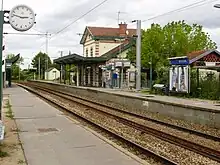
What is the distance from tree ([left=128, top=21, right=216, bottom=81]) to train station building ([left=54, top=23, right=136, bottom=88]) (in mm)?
2667

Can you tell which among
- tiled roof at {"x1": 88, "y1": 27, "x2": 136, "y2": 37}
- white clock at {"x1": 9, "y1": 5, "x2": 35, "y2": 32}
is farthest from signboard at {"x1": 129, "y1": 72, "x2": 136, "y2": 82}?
white clock at {"x1": 9, "y1": 5, "x2": 35, "y2": 32}

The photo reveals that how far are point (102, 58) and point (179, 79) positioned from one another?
86.3ft

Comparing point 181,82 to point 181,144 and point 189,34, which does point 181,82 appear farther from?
point 189,34

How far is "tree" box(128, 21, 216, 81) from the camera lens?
170ft

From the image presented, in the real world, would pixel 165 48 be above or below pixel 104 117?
above

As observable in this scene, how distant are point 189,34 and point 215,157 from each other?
4625 cm

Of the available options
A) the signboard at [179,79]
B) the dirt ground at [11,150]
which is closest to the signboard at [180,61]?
the signboard at [179,79]

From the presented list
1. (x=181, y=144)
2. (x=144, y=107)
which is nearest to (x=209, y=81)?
(x=144, y=107)

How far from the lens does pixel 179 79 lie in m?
27.0

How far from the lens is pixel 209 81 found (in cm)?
2580

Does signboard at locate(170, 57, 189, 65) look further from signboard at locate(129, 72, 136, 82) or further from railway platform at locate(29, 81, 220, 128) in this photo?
signboard at locate(129, 72, 136, 82)

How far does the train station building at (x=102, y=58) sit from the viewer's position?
161 ft

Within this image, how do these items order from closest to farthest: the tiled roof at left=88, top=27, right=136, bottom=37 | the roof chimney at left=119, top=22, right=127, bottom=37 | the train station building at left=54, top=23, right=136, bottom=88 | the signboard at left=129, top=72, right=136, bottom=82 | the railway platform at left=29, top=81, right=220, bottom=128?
1. the railway platform at left=29, top=81, right=220, bottom=128
2. the signboard at left=129, top=72, right=136, bottom=82
3. the train station building at left=54, top=23, right=136, bottom=88
4. the roof chimney at left=119, top=22, right=127, bottom=37
5. the tiled roof at left=88, top=27, right=136, bottom=37

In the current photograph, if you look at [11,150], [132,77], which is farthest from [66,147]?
[132,77]
